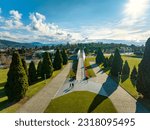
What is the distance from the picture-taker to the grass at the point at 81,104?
14.8 meters

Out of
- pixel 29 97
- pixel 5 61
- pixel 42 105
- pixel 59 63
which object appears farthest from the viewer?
pixel 5 61

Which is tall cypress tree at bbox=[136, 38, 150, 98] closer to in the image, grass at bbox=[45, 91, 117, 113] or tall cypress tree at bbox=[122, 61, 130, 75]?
grass at bbox=[45, 91, 117, 113]

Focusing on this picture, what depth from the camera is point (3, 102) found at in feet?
56.6

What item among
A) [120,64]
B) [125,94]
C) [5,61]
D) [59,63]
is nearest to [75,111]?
[125,94]

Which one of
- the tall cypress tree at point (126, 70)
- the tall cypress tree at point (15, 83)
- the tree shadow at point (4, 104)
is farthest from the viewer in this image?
the tall cypress tree at point (126, 70)

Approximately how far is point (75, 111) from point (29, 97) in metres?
6.02

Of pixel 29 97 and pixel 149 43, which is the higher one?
pixel 149 43

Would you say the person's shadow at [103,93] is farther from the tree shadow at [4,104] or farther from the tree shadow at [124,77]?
the tree shadow at [4,104]

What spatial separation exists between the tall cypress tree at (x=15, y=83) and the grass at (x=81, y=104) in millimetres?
3143

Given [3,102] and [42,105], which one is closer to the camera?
[42,105]

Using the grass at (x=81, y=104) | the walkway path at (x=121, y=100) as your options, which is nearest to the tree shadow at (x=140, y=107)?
the walkway path at (x=121, y=100)

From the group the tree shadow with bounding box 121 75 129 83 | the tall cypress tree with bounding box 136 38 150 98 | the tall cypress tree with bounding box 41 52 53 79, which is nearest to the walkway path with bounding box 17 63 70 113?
the tall cypress tree with bounding box 41 52 53 79

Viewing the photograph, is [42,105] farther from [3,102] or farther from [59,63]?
[59,63]

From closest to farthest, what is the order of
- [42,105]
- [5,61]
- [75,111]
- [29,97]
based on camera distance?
[75,111], [42,105], [29,97], [5,61]
